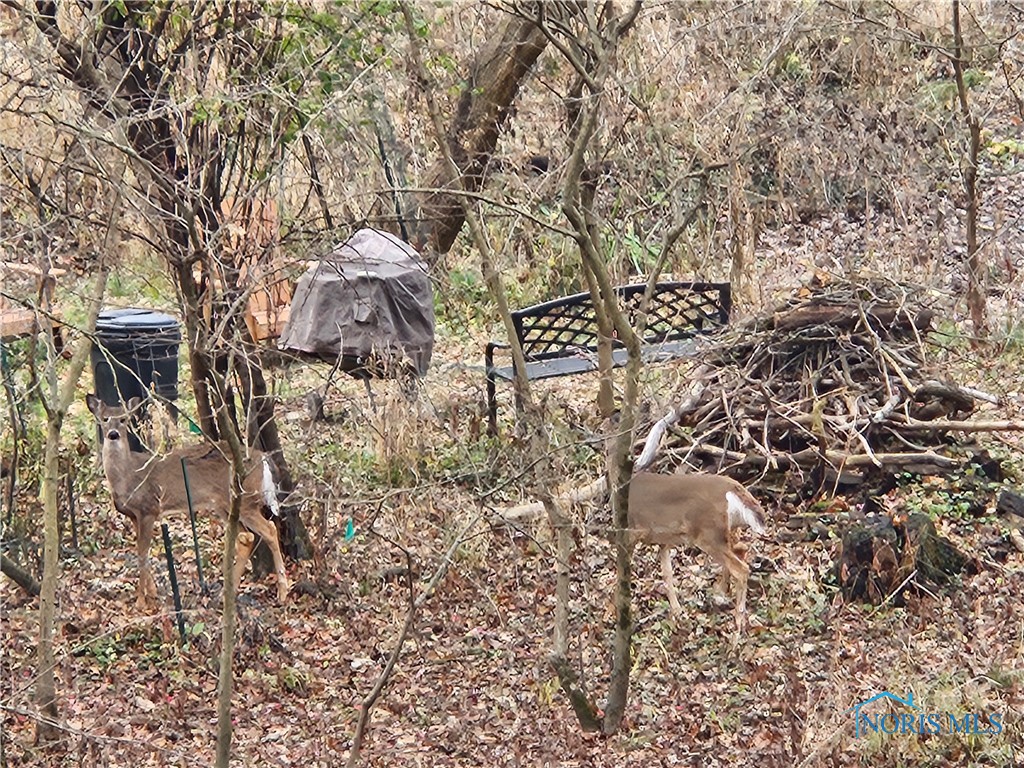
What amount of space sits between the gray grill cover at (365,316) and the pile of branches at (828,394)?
1872 mm

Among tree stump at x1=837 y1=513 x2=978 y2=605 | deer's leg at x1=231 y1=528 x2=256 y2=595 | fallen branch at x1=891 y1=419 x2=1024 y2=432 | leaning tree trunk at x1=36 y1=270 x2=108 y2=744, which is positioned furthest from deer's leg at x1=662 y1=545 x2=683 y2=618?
leaning tree trunk at x1=36 y1=270 x2=108 y2=744

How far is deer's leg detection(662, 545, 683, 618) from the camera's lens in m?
7.66

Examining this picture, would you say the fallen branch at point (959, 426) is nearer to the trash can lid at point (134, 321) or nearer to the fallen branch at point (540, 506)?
the fallen branch at point (540, 506)

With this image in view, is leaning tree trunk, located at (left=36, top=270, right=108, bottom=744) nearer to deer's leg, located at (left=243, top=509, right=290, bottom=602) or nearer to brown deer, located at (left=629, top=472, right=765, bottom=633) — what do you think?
deer's leg, located at (left=243, top=509, right=290, bottom=602)

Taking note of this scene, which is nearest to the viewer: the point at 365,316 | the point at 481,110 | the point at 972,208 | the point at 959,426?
the point at 959,426

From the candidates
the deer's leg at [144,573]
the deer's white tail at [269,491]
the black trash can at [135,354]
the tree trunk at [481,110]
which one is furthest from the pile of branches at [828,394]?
the black trash can at [135,354]

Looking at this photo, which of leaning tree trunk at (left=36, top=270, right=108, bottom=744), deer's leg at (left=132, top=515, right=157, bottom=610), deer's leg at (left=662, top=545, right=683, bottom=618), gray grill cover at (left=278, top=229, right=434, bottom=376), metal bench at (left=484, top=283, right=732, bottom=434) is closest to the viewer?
leaning tree trunk at (left=36, top=270, right=108, bottom=744)

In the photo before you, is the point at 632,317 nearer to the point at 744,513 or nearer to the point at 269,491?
the point at 744,513

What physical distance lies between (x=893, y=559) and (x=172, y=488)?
12.9 ft

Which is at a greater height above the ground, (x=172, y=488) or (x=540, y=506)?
(x=172, y=488)

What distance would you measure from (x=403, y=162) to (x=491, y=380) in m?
4.38

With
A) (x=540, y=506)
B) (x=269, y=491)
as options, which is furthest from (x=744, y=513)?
(x=269, y=491)

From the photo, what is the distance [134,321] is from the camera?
10609 mm

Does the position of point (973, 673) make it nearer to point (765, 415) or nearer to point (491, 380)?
point (765, 415)
